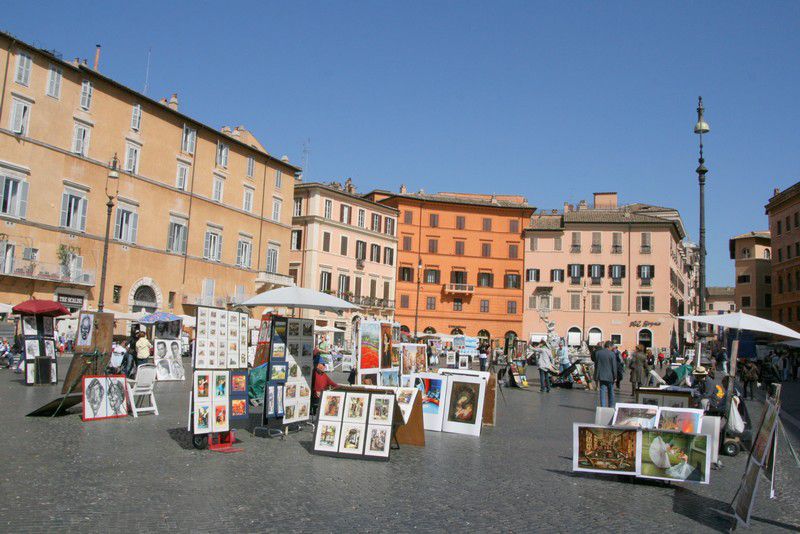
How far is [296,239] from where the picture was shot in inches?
2336

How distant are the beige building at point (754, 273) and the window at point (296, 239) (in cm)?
5258

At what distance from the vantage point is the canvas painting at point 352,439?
370 inches

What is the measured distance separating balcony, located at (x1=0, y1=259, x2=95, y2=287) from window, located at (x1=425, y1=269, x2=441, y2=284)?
1414 inches

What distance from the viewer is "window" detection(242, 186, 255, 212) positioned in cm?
4966

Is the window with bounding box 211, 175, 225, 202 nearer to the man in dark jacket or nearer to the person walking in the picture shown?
the person walking

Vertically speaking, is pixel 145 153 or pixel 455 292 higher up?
pixel 145 153

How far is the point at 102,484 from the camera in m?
7.36

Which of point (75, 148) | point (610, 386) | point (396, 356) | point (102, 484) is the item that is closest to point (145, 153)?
point (75, 148)

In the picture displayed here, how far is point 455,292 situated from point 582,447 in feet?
194

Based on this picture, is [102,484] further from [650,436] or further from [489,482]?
[650,436]

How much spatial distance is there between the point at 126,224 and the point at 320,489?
1437 inches

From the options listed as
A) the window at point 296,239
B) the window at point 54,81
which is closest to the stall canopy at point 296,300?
the window at point 54,81

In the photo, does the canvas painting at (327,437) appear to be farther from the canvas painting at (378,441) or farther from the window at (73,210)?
the window at (73,210)

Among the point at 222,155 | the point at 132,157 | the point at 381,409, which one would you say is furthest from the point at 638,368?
the point at 222,155
